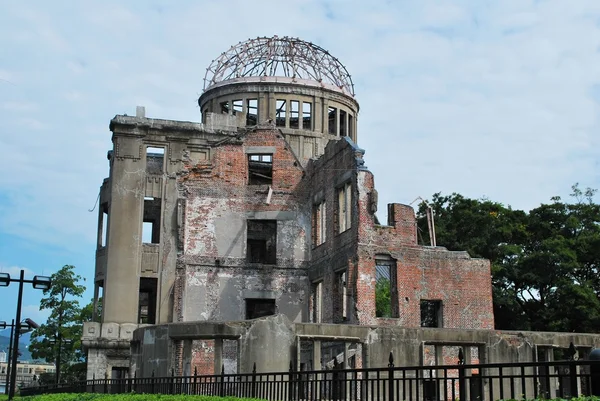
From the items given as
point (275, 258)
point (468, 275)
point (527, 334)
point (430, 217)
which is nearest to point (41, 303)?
point (275, 258)

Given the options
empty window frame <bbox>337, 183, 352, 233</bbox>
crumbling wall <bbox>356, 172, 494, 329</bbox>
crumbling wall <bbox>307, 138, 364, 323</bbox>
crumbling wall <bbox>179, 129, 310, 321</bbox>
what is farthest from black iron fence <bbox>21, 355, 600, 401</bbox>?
crumbling wall <bbox>179, 129, 310, 321</bbox>

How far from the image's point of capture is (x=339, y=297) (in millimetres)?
29109

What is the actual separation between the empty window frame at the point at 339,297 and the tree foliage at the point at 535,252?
11.1 meters

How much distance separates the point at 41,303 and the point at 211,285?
1570 centimetres

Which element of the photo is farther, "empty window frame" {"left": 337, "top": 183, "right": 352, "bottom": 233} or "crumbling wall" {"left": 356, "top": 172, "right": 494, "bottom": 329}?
"empty window frame" {"left": 337, "top": 183, "right": 352, "bottom": 233}

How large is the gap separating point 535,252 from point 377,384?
98.9 ft

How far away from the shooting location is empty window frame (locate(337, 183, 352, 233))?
29.0 m

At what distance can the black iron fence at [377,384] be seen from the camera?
7.21m

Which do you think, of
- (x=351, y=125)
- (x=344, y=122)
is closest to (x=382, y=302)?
(x=351, y=125)

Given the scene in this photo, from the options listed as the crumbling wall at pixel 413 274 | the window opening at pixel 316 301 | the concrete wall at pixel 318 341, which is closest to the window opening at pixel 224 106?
the window opening at pixel 316 301

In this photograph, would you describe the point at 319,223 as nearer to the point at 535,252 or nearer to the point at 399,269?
the point at 399,269

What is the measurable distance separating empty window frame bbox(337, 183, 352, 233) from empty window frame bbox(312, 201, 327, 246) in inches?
77.3

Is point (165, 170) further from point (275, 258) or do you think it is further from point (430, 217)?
point (430, 217)

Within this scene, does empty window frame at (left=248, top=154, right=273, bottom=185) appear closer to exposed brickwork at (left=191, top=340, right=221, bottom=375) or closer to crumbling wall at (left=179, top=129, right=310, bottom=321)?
crumbling wall at (left=179, top=129, right=310, bottom=321)
